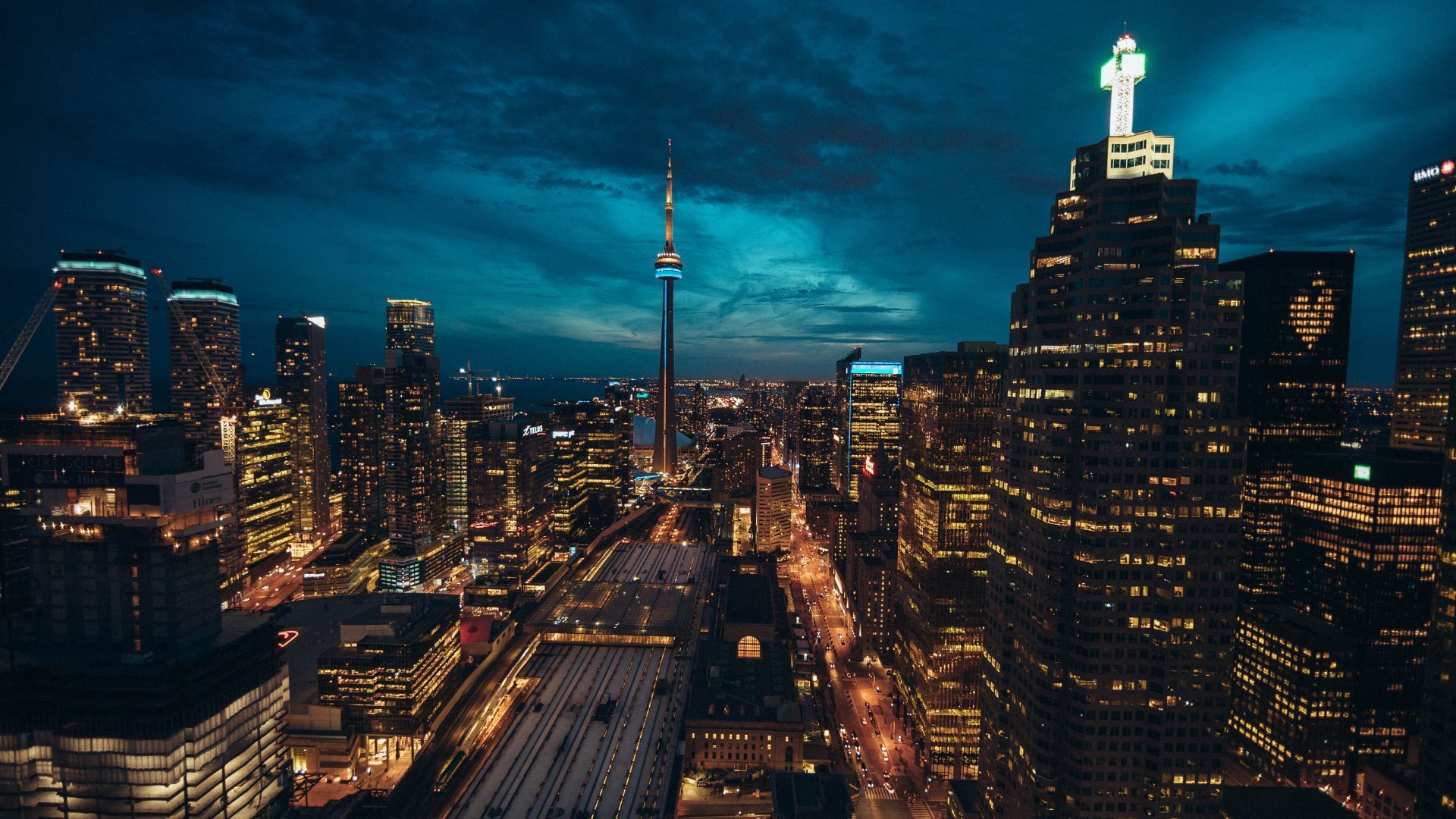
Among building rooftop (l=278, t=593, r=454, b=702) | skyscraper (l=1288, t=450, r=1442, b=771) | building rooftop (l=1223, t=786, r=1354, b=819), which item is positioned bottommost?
building rooftop (l=278, t=593, r=454, b=702)

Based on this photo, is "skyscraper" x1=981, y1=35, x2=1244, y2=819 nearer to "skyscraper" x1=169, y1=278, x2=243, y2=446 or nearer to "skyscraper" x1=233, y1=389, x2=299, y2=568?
"skyscraper" x1=233, y1=389, x2=299, y2=568

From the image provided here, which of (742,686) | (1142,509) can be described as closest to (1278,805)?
(1142,509)

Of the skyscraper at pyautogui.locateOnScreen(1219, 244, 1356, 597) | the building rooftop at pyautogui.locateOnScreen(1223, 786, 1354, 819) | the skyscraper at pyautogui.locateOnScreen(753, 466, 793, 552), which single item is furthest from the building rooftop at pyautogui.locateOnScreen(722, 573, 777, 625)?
the skyscraper at pyautogui.locateOnScreen(1219, 244, 1356, 597)

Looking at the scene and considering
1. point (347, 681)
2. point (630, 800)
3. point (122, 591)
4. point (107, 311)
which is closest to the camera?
point (122, 591)

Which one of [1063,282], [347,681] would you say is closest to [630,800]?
[347,681]

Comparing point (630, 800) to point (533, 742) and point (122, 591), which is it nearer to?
point (533, 742)

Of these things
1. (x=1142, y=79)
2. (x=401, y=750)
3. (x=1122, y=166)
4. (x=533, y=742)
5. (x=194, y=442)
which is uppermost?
(x=1142, y=79)

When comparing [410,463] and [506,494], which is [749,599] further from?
[410,463]

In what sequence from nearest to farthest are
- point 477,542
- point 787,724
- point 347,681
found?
1. point 787,724
2. point 347,681
3. point 477,542
